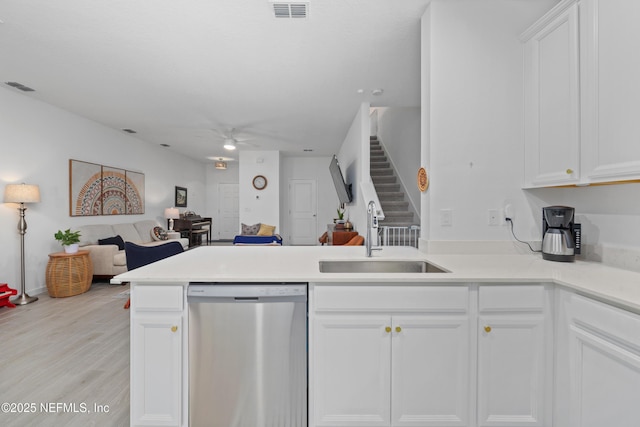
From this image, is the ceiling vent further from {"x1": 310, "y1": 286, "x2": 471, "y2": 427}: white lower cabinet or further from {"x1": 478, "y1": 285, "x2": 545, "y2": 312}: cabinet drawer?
{"x1": 478, "y1": 285, "x2": 545, "y2": 312}: cabinet drawer

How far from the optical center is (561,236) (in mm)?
1758

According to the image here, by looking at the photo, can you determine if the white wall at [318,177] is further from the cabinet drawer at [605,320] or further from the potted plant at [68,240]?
the cabinet drawer at [605,320]

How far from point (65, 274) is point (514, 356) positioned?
4.94 meters

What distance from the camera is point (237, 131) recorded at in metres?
5.69

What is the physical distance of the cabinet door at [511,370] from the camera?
4.72ft

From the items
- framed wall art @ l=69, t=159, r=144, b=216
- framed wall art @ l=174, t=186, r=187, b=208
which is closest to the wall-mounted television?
framed wall art @ l=69, t=159, r=144, b=216

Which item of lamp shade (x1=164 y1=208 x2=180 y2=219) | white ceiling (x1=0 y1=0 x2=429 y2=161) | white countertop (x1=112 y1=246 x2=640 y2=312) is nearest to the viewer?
white countertop (x1=112 y1=246 x2=640 y2=312)

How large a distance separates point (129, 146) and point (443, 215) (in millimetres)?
6177

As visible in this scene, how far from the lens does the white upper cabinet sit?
137cm

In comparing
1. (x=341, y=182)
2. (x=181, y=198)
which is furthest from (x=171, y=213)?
(x=341, y=182)

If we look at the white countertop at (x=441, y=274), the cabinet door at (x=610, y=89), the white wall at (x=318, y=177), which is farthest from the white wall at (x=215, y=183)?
the cabinet door at (x=610, y=89)

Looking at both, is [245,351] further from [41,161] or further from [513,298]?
[41,161]

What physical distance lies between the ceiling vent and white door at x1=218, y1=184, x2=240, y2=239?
794cm

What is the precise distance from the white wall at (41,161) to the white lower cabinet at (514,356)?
507cm
